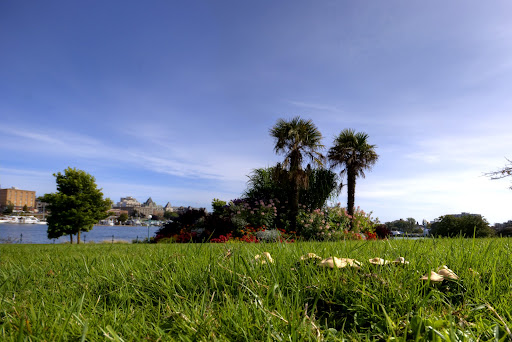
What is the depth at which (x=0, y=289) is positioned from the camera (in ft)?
8.29

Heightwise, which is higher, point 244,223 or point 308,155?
point 308,155

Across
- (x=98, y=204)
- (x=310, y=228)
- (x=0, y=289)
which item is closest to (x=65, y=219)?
(x=98, y=204)

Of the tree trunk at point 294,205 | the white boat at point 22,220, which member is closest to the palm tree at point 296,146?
the tree trunk at point 294,205

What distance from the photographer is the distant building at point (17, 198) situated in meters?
134

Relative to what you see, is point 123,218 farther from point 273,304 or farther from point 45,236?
point 273,304

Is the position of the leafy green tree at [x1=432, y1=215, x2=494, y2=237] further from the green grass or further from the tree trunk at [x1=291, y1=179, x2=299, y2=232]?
the green grass

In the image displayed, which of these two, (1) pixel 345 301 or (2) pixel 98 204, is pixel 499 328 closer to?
(1) pixel 345 301

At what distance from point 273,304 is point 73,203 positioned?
26.0m

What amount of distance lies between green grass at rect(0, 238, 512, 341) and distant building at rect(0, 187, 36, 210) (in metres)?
162

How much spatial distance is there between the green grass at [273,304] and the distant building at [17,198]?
162m

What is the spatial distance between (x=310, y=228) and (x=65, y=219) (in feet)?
62.2

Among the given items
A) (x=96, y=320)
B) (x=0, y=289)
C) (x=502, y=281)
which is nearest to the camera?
(x=96, y=320)

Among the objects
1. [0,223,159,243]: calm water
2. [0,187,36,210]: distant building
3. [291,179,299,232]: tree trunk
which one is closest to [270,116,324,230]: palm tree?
[291,179,299,232]: tree trunk

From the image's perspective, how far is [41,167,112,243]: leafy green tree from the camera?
76.3 feet
